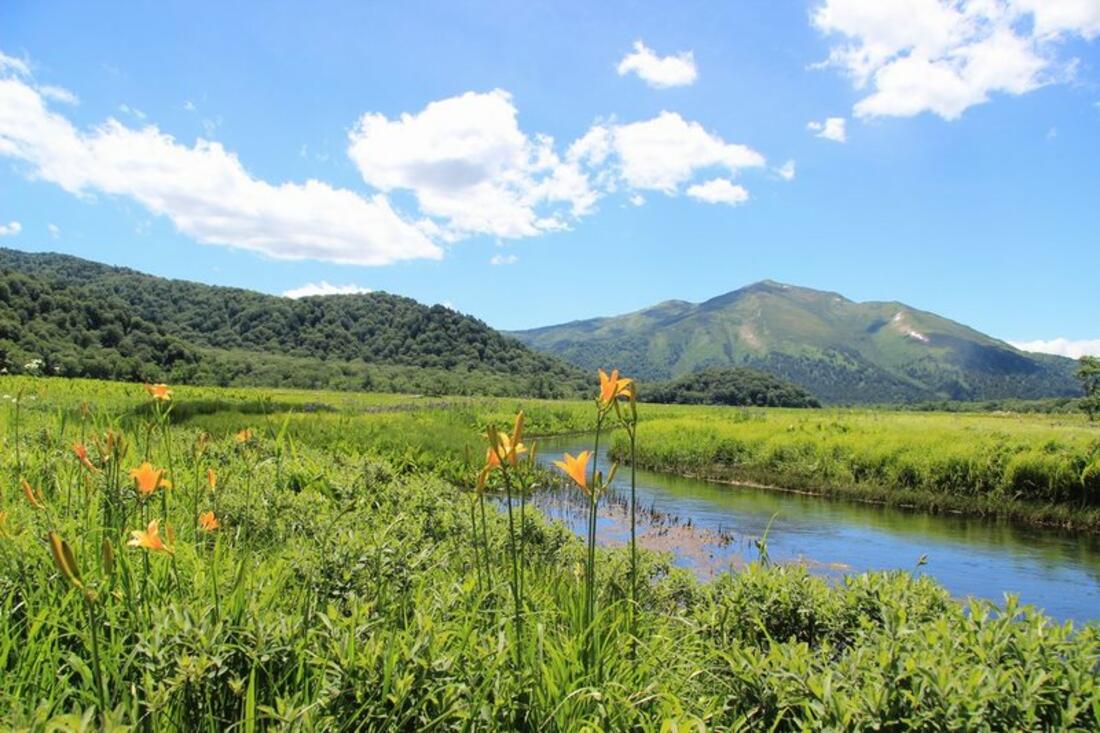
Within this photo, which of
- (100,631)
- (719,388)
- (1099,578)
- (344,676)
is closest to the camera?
(344,676)

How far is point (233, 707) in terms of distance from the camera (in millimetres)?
2305

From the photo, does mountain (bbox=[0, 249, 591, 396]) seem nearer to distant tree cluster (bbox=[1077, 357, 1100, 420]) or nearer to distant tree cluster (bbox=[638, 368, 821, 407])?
distant tree cluster (bbox=[638, 368, 821, 407])

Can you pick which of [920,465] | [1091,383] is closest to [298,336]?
[1091,383]

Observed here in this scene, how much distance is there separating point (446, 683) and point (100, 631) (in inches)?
55.7

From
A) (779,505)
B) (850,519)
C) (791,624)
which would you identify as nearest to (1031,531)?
(850,519)

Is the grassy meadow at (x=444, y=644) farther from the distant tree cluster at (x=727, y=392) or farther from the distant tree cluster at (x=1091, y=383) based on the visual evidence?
the distant tree cluster at (x=727, y=392)

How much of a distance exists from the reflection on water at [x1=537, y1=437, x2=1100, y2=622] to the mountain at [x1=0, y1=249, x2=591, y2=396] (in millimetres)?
58381

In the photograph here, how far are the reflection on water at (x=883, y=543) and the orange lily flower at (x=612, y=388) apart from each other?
7010 millimetres

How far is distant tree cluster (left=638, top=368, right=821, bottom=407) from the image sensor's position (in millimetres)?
91375

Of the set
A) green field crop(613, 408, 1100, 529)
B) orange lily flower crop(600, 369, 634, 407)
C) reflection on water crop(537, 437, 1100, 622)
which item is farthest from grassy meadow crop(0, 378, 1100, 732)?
green field crop(613, 408, 1100, 529)

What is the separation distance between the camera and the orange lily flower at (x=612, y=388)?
84.7 inches

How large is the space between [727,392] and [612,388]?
307ft

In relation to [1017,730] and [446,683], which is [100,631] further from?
[1017,730]

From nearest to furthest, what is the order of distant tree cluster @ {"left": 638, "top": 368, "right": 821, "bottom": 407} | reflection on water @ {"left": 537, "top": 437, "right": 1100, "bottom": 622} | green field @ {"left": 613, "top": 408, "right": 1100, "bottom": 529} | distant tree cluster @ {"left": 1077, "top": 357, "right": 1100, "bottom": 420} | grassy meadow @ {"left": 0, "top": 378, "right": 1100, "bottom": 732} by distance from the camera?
grassy meadow @ {"left": 0, "top": 378, "right": 1100, "bottom": 732}
reflection on water @ {"left": 537, "top": 437, "right": 1100, "bottom": 622}
green field @ {"left": 613, "top": 408, "right": 1100, "bottom": 529}
distant tree cluster @ {"left": 1077, "top": 357, "right": 1100, "bottom": 420}
distant tree cluster @ {"left": 638, "top": 368, "right": 821, "bottom": 407}
